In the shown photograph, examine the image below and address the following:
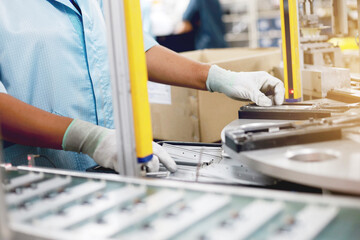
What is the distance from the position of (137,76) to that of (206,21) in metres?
4.54

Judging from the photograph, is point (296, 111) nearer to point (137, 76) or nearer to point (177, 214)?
point (137, 76)

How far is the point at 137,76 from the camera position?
3.62 feet

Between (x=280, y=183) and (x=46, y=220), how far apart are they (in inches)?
27.1

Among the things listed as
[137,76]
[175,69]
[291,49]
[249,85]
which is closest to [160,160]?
[137,76]

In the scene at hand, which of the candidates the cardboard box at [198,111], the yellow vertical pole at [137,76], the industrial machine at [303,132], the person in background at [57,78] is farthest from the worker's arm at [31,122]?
the cardboard box at [198,111]

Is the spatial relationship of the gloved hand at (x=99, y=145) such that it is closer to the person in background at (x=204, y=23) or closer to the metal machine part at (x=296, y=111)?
the metal machine part at (x=296, y=111)

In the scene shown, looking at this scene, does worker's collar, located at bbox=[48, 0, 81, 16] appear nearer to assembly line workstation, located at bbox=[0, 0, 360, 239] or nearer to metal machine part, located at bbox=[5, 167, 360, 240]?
assembly line workstation, located at bbox=[0, 0, 360, 239]

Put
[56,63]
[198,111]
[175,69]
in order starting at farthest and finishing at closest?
1. [198,111]
2. [175,69]
3. [56,63]

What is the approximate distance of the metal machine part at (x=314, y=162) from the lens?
96cm

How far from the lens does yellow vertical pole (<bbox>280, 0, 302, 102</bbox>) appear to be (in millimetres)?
1871

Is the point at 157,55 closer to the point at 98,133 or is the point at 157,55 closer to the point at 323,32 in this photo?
the point at 98,133

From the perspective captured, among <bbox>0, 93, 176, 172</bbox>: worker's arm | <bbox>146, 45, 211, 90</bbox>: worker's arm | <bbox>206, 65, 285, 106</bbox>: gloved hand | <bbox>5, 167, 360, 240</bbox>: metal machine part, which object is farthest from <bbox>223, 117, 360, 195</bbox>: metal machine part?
<bbox>146, 45, 211, 90</bbox>: worker's arm

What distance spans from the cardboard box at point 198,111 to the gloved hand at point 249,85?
334 mm

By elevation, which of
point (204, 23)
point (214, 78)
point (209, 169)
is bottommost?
point (209, 169)
